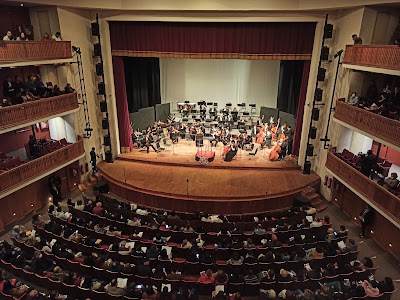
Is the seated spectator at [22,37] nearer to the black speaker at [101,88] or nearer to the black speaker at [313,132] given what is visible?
the black speaker at [101,88]

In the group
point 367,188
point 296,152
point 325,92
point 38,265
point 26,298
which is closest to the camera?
point 26,298

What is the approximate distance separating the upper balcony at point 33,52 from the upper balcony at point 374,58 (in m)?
10.9

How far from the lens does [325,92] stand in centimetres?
1420

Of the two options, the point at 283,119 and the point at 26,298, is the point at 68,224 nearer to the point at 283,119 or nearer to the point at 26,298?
the point at 26,298

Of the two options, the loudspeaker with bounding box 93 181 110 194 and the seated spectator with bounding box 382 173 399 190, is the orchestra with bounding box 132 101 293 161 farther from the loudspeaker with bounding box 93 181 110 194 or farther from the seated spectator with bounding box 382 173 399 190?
the seated spectator with bounding box 382 173 399 190

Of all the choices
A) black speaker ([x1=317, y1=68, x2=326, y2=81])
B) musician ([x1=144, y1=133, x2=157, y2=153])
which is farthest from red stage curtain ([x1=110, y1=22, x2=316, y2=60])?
musician ([x1=144, y1=133, x2=157, y2=153])

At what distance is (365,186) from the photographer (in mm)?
10820

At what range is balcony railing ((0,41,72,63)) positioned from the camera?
1088 cm

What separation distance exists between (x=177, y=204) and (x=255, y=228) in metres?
3.52

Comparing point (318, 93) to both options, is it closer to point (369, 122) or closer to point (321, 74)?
point (321, 74)

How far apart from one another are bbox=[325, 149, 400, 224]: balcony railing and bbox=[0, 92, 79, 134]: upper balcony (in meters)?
10.8

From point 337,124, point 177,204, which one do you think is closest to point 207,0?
point 337,124

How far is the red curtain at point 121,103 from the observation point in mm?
15617

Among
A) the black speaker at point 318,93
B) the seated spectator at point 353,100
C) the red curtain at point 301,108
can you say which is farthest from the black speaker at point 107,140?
the seated spectator at point 353,100
